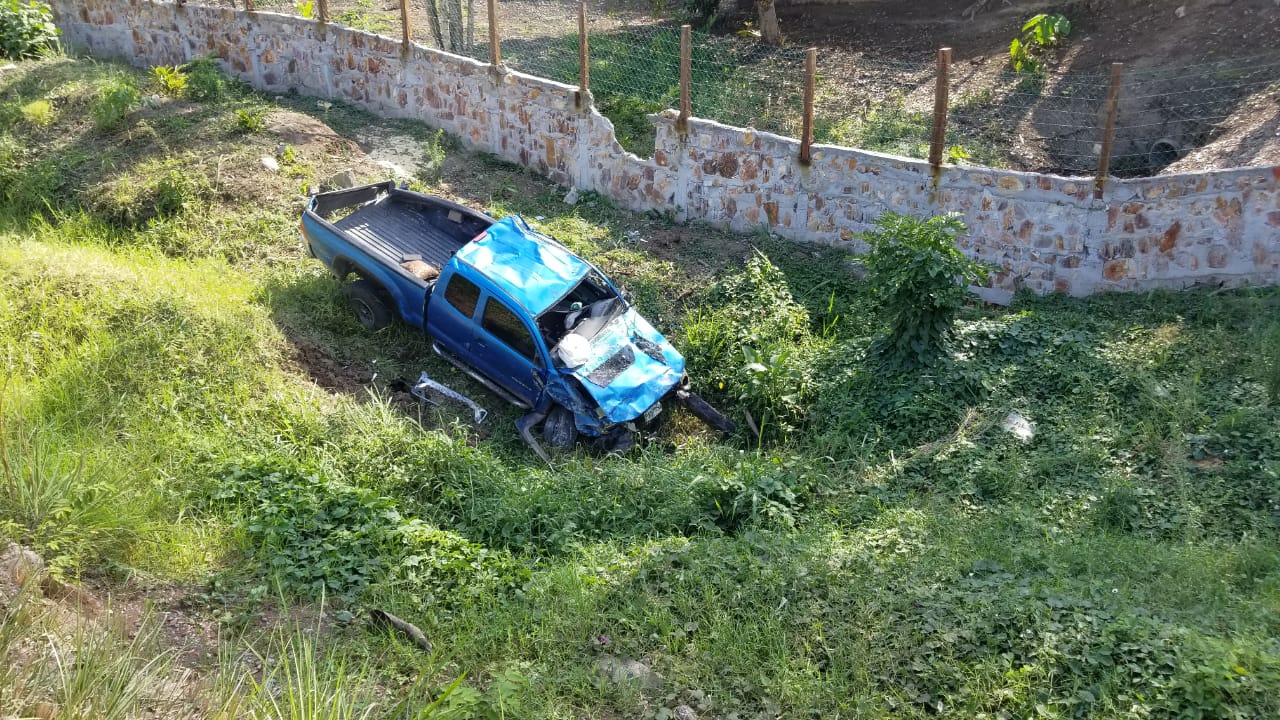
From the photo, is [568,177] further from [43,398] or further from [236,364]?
[43,398]

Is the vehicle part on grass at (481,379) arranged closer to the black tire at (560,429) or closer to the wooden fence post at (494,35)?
the black tire at (560,429)

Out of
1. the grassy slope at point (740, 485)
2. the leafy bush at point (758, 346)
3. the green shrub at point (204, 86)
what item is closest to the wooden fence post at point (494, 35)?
the grassy slope at point (740, 485)

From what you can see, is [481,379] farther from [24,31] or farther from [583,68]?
[24,31]

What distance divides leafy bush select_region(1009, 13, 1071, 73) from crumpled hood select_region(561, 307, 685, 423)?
7674mm

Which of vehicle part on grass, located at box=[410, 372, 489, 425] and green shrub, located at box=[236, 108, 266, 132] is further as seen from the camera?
green shrub, located at box=[236, 108, 266, 132]

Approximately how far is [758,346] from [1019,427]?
2575mm

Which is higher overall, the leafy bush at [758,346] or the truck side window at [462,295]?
the truck side window at [462,295]

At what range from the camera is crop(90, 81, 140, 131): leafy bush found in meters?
13.6

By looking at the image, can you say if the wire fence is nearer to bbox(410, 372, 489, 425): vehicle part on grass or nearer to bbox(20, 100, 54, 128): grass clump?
bbox(20, 100, 54, 128): grass clump

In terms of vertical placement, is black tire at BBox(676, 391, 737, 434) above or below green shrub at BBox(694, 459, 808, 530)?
below

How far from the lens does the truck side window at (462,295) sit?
9.30 m

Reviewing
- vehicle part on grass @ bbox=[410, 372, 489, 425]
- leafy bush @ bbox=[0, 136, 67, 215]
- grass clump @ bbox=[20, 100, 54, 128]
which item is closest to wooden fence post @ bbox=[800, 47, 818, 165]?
vehicle part on grass @ bbox=[410, 372, 489, 425]

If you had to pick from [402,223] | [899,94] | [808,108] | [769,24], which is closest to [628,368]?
[402,223]

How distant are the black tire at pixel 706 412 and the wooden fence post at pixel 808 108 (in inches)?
134
